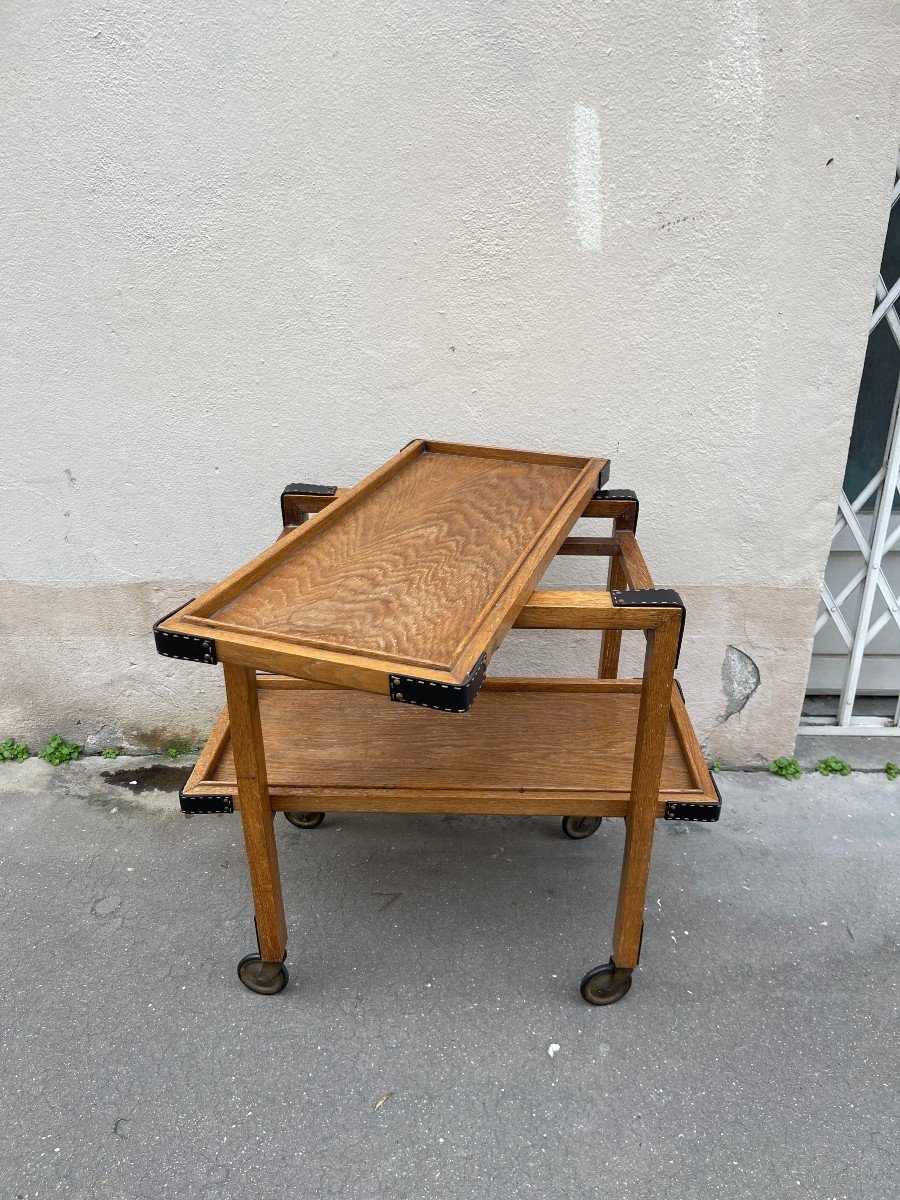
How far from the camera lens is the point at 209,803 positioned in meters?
1.97

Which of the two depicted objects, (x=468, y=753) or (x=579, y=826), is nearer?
(x=468, y=753)

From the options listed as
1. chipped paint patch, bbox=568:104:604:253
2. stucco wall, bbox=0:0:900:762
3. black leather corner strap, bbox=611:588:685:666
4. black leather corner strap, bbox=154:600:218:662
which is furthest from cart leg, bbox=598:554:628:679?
black leather corner strap, bbox=154:600:218:662

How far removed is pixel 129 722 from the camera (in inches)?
124

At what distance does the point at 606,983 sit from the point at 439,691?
1.20 meters

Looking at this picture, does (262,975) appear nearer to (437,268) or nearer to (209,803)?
(209,803)

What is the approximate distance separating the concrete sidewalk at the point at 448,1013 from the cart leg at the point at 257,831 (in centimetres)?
10

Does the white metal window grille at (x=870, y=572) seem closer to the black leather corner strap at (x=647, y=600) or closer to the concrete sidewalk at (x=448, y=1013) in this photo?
the concrete sidewalk at (x=448, y=1013)

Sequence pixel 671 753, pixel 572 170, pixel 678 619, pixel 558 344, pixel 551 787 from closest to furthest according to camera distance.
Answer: pixel 678 619 → pixel 551 787 → pixel 671 753 → pixel 572 170 → pixel 558 344

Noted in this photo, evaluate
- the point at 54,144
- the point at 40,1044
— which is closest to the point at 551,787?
the point at 40,1044

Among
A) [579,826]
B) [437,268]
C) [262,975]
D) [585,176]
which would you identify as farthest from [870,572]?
[262,975]

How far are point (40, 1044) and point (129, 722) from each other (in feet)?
4.31

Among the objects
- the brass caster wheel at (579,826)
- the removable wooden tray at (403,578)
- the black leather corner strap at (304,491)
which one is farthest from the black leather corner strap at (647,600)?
the brass caster wheel at (579,826)

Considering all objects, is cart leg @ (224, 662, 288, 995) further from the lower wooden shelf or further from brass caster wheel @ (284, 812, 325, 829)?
brass caster wheel @ (284, 812, 325, 829)

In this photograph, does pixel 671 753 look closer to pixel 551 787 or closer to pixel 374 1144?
pixel 551 787
